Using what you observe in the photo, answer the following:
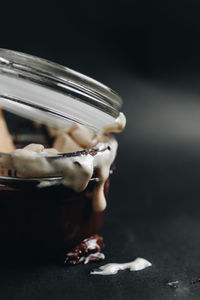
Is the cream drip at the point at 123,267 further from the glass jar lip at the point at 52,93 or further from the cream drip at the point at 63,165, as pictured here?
the glass jar lip at the point at 52,93

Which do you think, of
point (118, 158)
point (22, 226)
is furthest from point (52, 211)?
point (118, 158)

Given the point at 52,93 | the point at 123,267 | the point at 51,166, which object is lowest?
the point at 123,267

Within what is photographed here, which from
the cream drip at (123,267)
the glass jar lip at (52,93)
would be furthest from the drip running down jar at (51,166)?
the cream drip at (123,267)

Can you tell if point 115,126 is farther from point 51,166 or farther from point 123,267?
point 123,267

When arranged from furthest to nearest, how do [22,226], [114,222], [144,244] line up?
[114,222] → [144,244] → [22,226]

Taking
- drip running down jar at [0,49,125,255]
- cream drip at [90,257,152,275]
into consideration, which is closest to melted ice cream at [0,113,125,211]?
drip running down jar at [0,49,125,255]

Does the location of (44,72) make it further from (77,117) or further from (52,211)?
(52,211)

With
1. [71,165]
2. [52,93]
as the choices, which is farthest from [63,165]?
[52,93]
